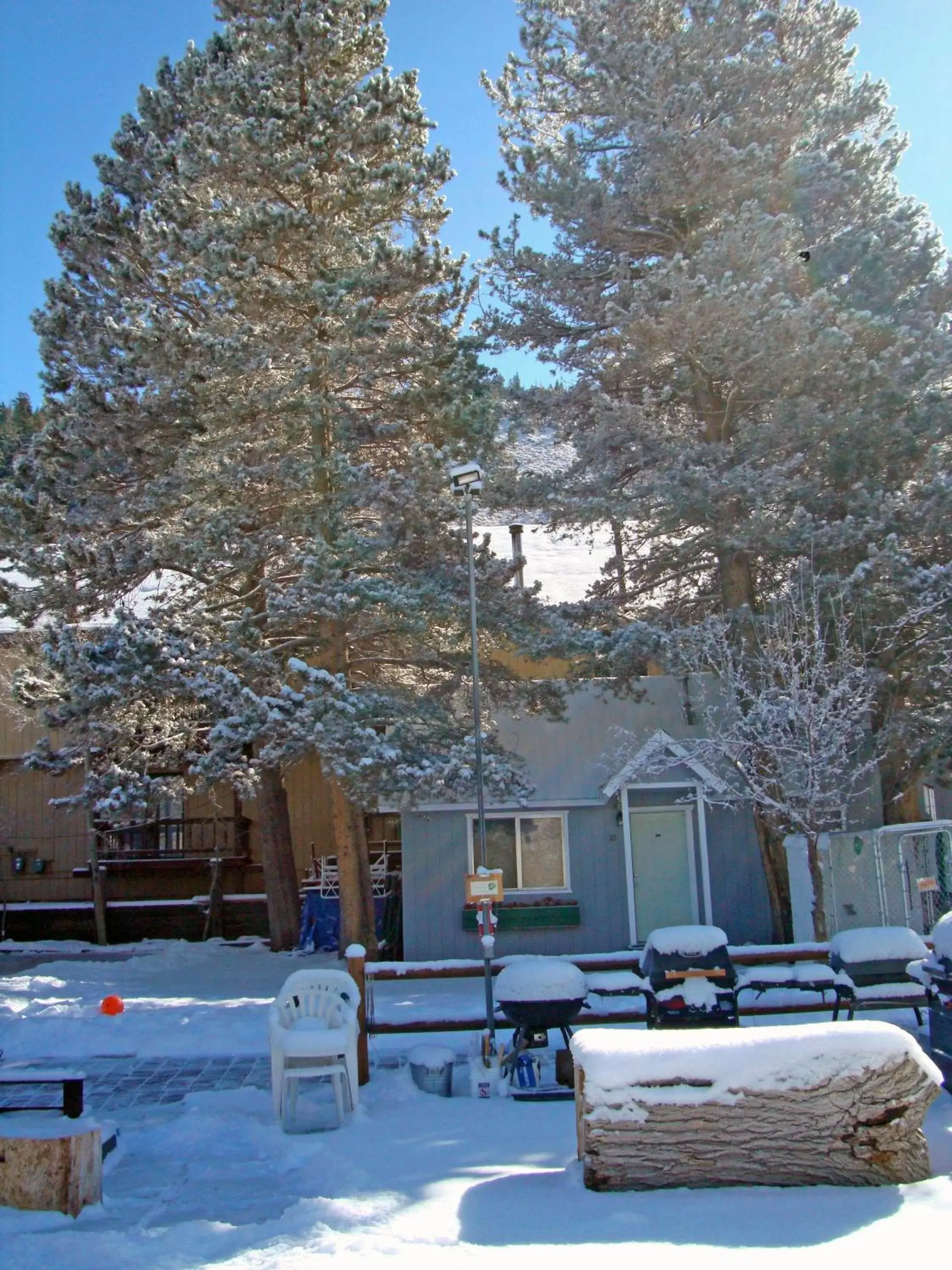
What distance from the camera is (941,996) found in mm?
7551

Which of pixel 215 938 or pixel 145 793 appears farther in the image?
pixel 215 938

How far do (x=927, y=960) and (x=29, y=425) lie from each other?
23104 millimetres

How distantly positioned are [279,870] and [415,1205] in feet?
46.5

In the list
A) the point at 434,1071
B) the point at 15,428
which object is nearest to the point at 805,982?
Answer: the point at 434,1071

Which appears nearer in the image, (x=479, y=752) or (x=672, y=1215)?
(x=672, y=1215)

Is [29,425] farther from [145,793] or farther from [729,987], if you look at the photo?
[729,987]

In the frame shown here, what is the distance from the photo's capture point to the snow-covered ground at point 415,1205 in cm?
480

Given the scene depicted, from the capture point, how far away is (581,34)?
1565 centimetres

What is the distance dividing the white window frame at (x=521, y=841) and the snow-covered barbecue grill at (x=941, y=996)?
29.3ft

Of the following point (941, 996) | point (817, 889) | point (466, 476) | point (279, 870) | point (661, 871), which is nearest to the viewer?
point (941, 996)

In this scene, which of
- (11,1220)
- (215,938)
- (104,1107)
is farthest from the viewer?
(215,938)

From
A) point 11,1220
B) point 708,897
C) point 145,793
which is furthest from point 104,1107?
point 708,897

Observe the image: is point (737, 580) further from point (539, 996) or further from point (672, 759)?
point (539, 996)

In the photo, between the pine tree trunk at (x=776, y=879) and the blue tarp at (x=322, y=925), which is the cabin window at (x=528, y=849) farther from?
the blue tarp at (x=322, y=925)
